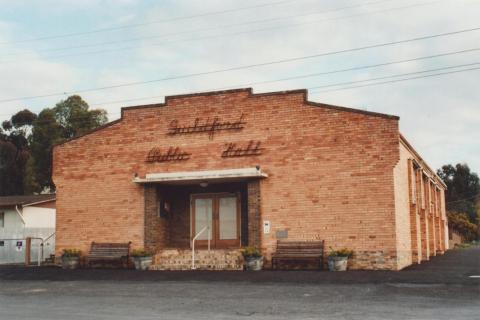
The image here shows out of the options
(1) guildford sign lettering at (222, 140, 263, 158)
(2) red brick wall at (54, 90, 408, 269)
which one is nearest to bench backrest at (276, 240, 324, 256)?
(2) red brick wall at (54, 90, 408, 269)

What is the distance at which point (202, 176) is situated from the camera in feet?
71.8

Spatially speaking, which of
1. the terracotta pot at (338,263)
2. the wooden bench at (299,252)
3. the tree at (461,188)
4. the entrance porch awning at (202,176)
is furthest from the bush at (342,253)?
the tree at (461,188)

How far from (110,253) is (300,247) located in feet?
23.5

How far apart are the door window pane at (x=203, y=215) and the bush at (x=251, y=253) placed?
10.4ft

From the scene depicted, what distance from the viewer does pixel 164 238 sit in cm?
2378

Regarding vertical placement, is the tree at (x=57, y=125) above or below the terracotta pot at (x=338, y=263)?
above

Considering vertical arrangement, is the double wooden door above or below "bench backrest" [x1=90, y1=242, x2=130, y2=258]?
above

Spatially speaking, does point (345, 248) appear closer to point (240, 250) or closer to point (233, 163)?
point (240, 250)

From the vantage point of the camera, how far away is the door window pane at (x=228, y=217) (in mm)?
23641

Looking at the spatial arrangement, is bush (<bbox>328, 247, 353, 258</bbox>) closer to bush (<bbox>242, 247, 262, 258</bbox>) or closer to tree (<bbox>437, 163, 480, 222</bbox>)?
bush (<bbox>242, 247, 262, 258</bbox>)

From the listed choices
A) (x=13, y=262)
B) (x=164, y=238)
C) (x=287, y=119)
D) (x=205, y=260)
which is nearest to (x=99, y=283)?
(x=205, y=260)

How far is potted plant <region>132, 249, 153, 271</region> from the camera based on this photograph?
2202 cm

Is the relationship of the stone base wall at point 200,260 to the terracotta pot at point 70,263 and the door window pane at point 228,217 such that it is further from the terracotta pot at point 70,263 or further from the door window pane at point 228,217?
the terracotta pot at point 70,263

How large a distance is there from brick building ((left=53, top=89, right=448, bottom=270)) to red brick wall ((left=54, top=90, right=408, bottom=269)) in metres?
0.04
